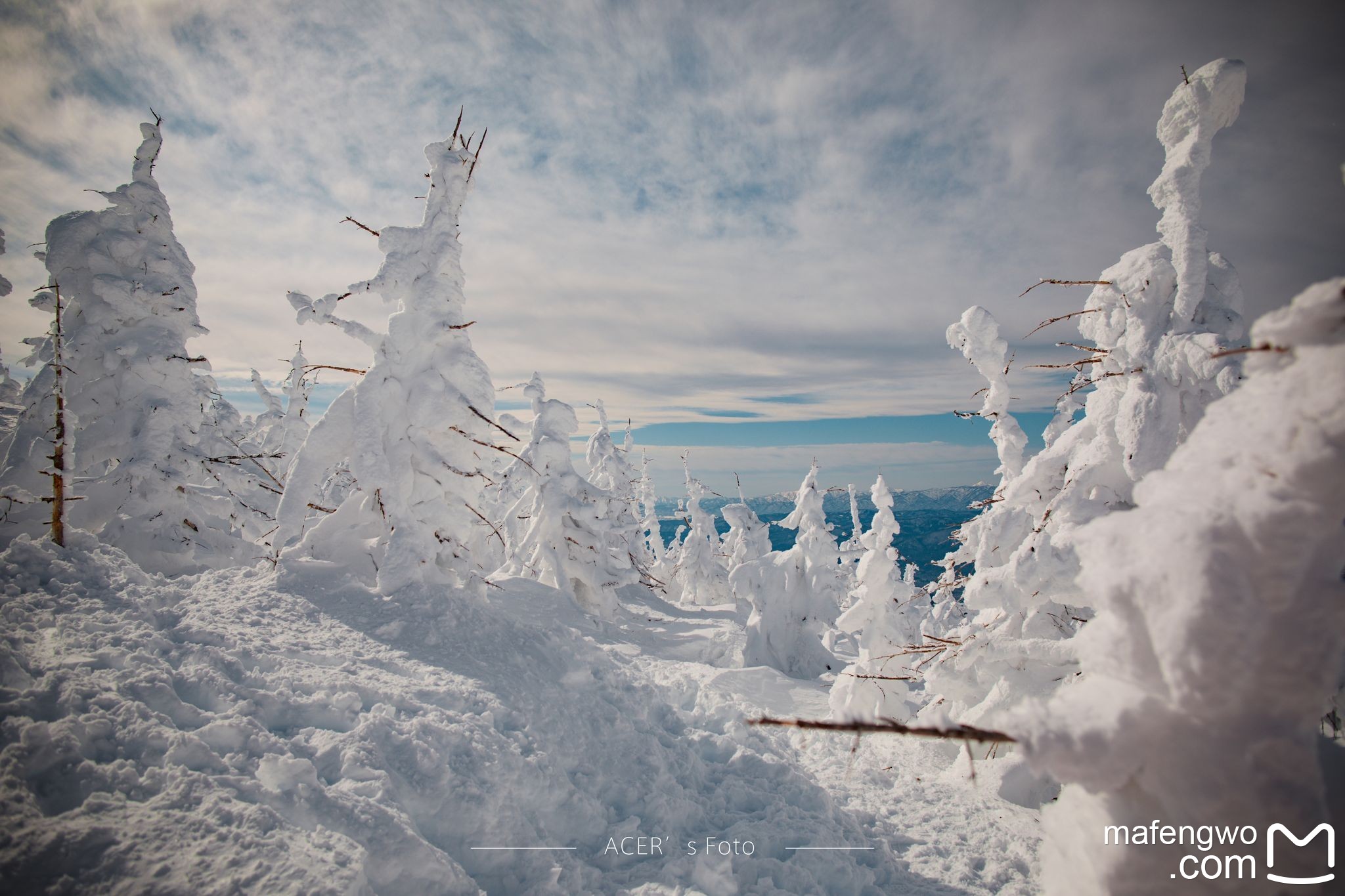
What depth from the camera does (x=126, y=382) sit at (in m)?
11.1

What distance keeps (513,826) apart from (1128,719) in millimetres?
5127

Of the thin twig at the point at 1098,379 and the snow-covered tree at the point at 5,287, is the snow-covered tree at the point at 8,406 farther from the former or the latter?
the thin twig at the point at 1098,379

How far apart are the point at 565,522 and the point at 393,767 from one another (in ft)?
47.8


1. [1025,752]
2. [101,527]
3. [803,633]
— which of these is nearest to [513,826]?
[1025,752]

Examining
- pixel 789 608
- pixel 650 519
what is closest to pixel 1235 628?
pixel 789 608

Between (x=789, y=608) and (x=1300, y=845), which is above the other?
(x=789, y=608)

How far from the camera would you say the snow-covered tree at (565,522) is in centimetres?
1886

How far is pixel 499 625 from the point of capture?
8000 millimetres

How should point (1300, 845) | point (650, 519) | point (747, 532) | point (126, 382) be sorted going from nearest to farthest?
Result: point (1300, 845) → point (126, 382) → point (747, 532) → point (650, 519)

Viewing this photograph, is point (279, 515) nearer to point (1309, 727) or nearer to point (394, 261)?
point (394, 261)

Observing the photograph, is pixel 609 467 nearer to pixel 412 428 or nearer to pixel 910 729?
pixel 412 428

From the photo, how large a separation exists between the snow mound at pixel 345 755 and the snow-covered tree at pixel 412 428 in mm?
1217

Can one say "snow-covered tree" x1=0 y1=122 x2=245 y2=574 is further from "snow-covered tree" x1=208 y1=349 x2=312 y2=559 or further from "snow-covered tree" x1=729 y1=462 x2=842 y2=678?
"snow-covered tree" x1=729 y1=462 x2=842 y2=678

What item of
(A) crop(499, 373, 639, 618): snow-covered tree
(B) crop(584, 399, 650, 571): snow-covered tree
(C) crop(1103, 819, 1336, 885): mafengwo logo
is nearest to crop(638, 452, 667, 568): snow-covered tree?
(B) crop(584, 399, 650, 571): snow-covered tree
